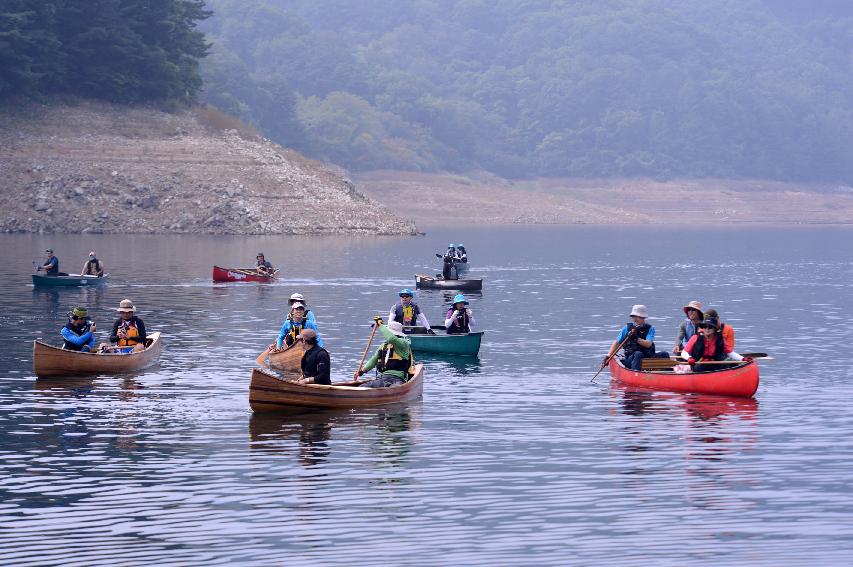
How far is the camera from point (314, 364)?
3212cm

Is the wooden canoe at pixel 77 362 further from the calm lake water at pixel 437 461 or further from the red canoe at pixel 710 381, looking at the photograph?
the red canoe at pixel 710 381

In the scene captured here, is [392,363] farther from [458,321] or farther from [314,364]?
[458,321]

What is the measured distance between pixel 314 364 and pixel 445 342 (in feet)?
38.4

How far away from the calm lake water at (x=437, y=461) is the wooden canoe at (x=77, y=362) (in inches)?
17.4

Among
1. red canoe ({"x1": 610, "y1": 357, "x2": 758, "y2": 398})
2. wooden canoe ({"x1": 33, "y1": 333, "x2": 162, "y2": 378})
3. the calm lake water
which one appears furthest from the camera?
wooden canoe ({"x1": 33, "y1": 333, "x2": 162, "y2": 378})

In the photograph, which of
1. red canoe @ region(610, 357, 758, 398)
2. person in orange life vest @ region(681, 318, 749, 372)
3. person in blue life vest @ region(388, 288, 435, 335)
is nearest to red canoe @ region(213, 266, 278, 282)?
person in blue life vest @ region(388, 288, 435, 335)

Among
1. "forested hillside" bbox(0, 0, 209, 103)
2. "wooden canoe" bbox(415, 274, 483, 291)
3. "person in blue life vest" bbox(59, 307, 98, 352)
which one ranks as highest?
"forested hillside" bbox(0, 0, 209, 103)

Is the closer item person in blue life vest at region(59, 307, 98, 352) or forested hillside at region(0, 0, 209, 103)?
person in blue life vest at region(59, 307, 98, 352)

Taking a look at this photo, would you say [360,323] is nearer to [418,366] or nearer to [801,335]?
[801,335]

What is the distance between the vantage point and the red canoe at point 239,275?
244ft

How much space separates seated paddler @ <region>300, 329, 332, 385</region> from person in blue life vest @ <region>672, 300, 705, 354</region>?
32.3 ft

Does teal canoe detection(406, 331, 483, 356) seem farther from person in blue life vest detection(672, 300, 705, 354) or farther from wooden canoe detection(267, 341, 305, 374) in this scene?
wooden canoe detection(267, 341, 305, 374)

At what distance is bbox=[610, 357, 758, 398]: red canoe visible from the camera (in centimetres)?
3488

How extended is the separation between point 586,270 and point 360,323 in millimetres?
43804
